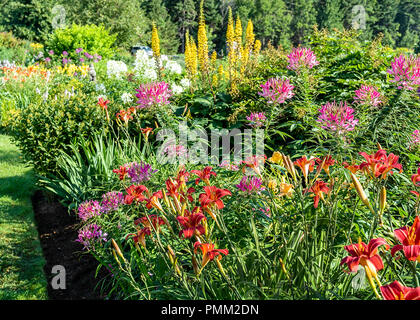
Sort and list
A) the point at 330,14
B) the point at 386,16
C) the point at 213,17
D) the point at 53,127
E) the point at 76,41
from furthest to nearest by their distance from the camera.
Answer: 1. the point at 386,16
2. the point at 330,14
3. the point at 213,17
4. the point at 76,41
5. the point at 53,127

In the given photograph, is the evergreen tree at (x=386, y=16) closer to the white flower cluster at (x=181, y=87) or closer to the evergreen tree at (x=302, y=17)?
the evergreen tree at (x=302, y=17)

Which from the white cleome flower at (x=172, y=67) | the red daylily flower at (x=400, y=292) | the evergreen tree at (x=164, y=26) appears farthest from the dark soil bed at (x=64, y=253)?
the evergreen tree at (x=164, y=26)

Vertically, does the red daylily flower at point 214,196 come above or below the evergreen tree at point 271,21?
below

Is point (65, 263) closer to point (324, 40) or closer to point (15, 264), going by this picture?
point (15, 264)

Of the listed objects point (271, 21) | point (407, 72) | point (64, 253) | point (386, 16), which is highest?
point (386, 16)

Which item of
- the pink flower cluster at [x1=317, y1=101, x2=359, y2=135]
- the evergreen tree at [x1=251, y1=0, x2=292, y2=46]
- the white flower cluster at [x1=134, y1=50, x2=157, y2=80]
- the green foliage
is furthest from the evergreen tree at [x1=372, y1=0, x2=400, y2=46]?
the pink flower cluster at [x1=317, y1=101, x2=359, y2=135]

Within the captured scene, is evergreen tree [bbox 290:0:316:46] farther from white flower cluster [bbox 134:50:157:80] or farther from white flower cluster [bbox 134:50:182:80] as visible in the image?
white flower cluster [bbox 134:50:157:80]

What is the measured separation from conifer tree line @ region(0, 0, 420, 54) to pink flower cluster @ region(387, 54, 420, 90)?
A: 2.82 m

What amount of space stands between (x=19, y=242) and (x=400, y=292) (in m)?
3.53

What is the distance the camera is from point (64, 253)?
3.22 m

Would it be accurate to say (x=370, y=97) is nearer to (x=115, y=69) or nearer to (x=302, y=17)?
(x=115, y=69)

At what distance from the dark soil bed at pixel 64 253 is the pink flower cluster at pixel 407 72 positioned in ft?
8.39

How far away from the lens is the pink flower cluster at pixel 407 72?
2176mm

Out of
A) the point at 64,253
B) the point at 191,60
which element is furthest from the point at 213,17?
the point at 64,253
